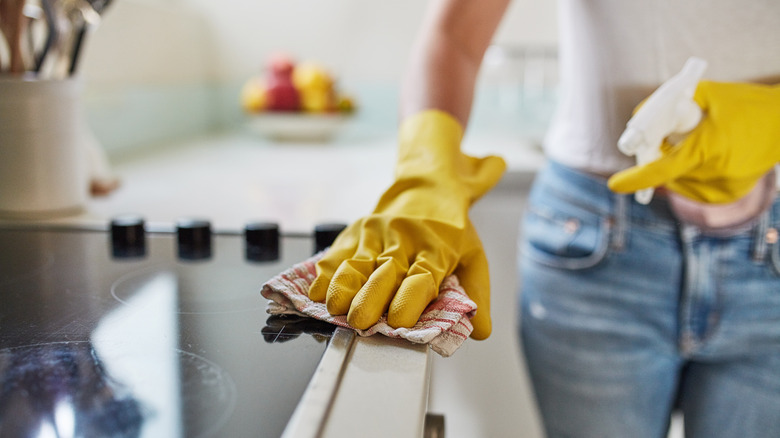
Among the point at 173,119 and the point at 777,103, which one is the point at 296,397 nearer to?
the point at 777,103

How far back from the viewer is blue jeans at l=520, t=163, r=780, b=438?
2.42 ft

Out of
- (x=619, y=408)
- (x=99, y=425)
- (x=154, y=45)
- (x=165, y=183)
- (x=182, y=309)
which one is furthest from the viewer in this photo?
(x=154, y=45)

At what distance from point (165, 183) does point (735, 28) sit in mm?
857

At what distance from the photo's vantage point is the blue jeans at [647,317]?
736 millimetres

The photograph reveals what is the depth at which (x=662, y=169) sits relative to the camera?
1.94ft

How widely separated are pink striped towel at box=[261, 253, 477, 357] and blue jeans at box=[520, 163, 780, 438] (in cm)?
34

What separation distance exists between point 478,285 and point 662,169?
0.21 metres

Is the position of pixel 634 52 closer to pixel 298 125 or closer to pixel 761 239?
pixel 761 239

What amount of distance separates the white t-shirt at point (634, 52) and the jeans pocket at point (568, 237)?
62 mm

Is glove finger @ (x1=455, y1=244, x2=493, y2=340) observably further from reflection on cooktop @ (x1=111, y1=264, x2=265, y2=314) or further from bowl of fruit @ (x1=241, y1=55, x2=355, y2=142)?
bowl of fruit @ (x1=241, y1=55, x2=355, y2=142)

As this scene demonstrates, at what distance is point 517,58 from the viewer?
1.82 m

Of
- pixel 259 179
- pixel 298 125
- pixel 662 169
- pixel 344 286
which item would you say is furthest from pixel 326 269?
pixel 298 125

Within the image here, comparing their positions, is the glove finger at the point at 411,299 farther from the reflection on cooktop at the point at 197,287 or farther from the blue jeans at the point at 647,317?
the blue jeans at the point at 647,317

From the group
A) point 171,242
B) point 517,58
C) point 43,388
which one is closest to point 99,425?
point 43,388
